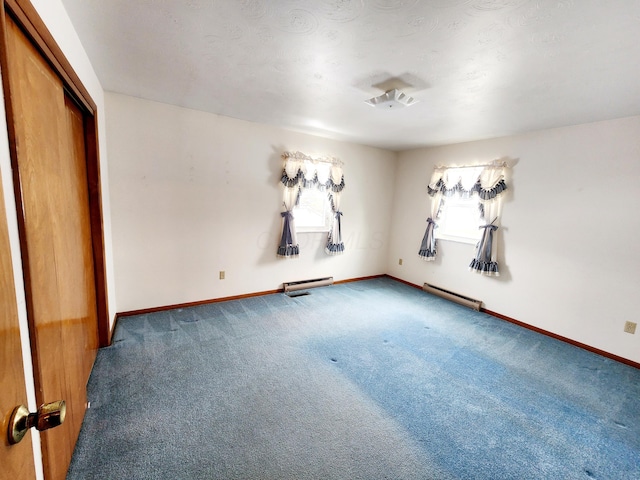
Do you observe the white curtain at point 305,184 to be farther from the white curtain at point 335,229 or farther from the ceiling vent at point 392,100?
the ceiling vent at point 392,100

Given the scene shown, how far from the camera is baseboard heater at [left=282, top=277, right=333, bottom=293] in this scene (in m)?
3.99

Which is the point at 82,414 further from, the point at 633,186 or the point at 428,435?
the point at 633,186

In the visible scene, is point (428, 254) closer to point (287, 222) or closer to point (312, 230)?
point (312, 230)

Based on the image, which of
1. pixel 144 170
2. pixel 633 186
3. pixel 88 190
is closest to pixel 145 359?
pixel 88 190

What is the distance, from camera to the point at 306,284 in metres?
4.16

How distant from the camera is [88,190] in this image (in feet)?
6.86

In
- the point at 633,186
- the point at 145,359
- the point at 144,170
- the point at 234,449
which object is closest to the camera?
the point at 234,449

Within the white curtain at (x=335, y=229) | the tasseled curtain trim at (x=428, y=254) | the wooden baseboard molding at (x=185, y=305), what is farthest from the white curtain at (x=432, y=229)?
the wooden baseboard molding at (x=185, y=305)

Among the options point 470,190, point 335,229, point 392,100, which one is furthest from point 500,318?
point 392,100

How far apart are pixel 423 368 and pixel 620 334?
80.5 inches

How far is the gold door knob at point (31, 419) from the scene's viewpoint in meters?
0.52

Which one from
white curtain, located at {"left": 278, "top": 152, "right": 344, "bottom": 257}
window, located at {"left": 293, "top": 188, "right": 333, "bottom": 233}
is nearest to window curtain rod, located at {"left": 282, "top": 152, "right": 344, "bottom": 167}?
white curtain, located at {"left": 278, "top": 152, "right": 344, "bottom": 257}

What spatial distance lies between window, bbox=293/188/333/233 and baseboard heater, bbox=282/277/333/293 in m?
0.79

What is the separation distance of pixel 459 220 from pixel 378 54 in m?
2.99
